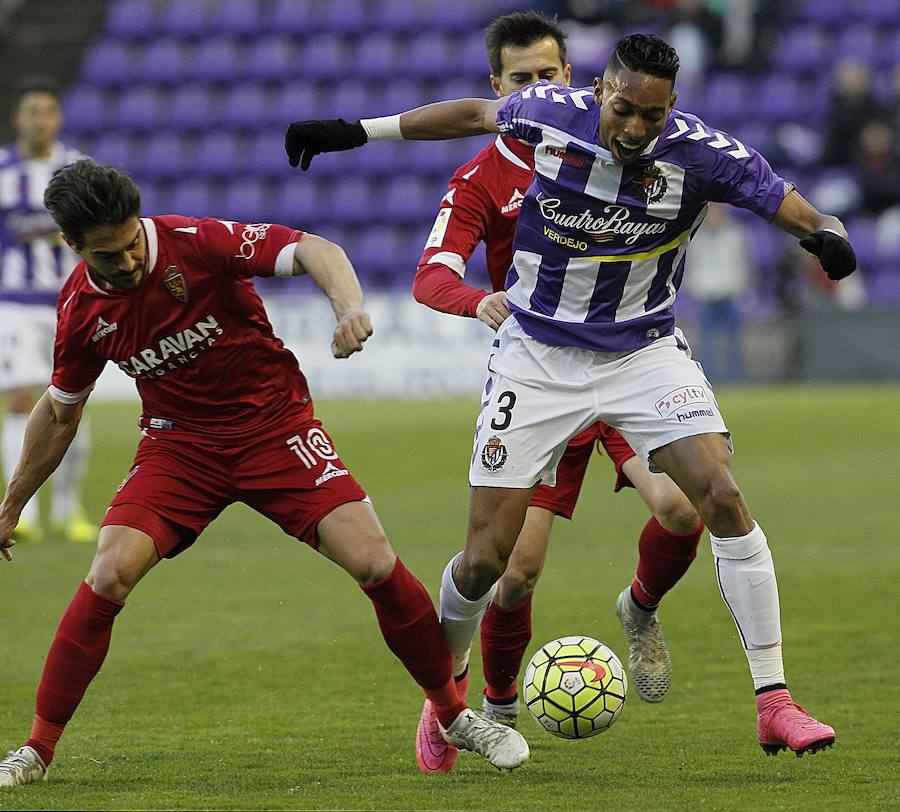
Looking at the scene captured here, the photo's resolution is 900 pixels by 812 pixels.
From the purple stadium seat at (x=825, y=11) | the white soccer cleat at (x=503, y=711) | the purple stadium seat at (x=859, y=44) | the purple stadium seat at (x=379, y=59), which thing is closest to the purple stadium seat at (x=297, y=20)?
the purple stadium seat at (x=379, y=59)

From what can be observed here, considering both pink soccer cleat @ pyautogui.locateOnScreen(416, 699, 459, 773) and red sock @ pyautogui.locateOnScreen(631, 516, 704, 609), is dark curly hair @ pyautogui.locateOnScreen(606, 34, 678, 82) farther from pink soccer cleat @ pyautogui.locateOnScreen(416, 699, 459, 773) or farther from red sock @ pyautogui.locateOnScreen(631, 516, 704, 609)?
pink soccer cleat @ pyautogui.locateOnScreen(416, 699, 459, 773)

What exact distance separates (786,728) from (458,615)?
3.59 ft

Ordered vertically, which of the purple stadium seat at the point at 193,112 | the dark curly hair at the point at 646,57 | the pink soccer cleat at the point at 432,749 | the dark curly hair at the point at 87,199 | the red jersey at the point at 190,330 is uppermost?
the dark curly hair at the point at 646,57

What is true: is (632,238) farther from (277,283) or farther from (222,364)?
(277,283)

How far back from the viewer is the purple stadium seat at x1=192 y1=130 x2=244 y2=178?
76.5 ft

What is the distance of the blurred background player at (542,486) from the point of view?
17.5 ft

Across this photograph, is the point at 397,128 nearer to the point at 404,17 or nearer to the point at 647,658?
the point at 647,658

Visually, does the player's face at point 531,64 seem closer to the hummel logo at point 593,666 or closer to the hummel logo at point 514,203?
the hummel logo at point 514,203

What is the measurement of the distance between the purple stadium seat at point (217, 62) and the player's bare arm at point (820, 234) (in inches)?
787

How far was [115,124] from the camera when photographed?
24.1 m

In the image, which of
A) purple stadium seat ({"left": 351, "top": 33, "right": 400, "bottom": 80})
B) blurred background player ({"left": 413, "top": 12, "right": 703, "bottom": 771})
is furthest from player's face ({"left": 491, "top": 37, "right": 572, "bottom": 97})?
purple stadium seat ({"left": 351, "top": 33, "right": 400, "bottom": 80})

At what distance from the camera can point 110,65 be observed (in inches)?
968

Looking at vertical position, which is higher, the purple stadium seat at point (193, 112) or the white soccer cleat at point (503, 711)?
the white soccer cleat at point (503, 711)

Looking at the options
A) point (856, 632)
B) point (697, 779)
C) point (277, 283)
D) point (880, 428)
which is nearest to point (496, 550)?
point (697, 779)
